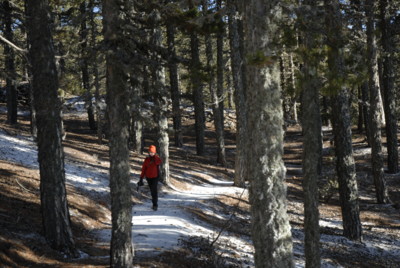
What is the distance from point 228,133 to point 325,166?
13.3 meters

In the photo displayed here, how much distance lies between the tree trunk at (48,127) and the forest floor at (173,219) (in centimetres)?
39

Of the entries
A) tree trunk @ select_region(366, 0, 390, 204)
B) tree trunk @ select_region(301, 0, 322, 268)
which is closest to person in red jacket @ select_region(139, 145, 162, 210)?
tree trunk @ select_region(301, 0, 322, 268)

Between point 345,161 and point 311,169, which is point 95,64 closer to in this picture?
point 311,169

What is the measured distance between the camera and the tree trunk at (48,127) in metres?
8.51

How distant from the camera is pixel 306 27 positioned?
6.66m

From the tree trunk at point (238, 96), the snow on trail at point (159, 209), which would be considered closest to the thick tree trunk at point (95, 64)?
the snow on trail at point (159, 209)

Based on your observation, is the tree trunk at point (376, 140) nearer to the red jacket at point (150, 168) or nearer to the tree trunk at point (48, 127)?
the red jacket at point (150, 168)

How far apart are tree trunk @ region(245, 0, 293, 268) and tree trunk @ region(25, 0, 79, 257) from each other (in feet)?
14.4

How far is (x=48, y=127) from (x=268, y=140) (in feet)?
15.9

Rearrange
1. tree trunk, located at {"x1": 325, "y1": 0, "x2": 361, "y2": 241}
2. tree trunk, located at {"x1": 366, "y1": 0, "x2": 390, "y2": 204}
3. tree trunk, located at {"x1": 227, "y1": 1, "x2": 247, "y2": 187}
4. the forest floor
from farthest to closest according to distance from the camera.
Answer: tree trunk, located at {"x1": 227, "y1": 1, "x2": 247, "y2": 187} → tree trunk, located at {"x1": 366, "y1": 0, "x2": 390, "y2": 204} → tree trunk, located at {"x1": 325, "y1": 0, "x2": 361, "y2": 241} → the forest floor

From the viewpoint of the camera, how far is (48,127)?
28.2 ft

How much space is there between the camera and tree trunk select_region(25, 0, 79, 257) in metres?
8.51

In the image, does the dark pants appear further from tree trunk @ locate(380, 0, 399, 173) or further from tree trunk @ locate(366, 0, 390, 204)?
tree trunk @ locate(380, 0, 399, 173)

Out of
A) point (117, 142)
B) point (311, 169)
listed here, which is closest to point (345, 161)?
point (311, 169)
